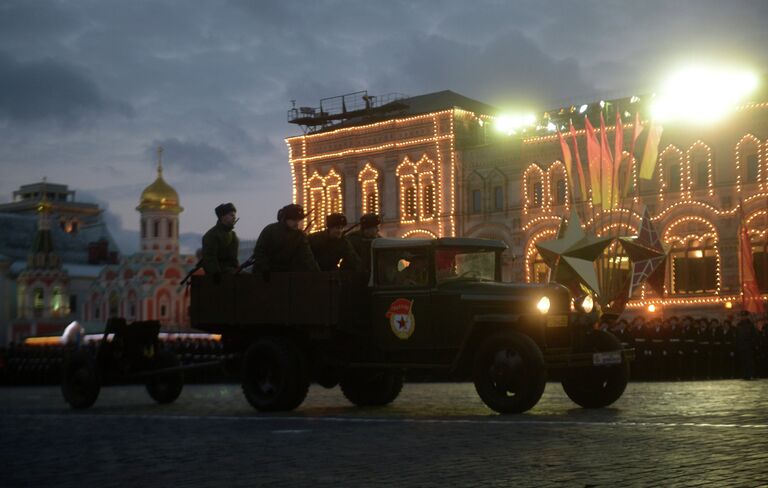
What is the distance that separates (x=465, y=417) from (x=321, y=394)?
24.3 feet

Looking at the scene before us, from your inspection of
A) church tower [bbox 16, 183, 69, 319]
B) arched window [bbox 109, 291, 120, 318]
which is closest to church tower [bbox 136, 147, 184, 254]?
arched window [bbox 109, 291, 120, 318]

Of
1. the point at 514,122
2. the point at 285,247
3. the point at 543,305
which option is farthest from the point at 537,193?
the point at 543,305

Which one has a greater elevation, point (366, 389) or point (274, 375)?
point (274, 375)

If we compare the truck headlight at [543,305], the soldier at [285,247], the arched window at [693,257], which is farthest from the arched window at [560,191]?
the truck headlight at [543,305]

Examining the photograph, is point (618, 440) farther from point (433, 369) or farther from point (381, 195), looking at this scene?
point (381, 195)

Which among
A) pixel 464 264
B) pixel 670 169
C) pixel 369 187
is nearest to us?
pixel 464 264

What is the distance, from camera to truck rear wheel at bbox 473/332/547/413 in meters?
12.2

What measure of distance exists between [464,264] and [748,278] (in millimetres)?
27375

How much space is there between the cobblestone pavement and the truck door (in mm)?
848

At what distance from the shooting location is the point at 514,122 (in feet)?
163

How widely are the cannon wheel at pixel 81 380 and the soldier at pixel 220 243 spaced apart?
2.62m

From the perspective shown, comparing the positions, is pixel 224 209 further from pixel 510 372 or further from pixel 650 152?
pixel 650 152

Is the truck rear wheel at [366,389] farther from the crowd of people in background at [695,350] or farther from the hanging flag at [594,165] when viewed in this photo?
the hanging flag at [594,165]

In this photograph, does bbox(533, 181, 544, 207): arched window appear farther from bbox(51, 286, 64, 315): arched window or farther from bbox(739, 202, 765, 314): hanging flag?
bbox(51, 286, 64, 315): arched window
